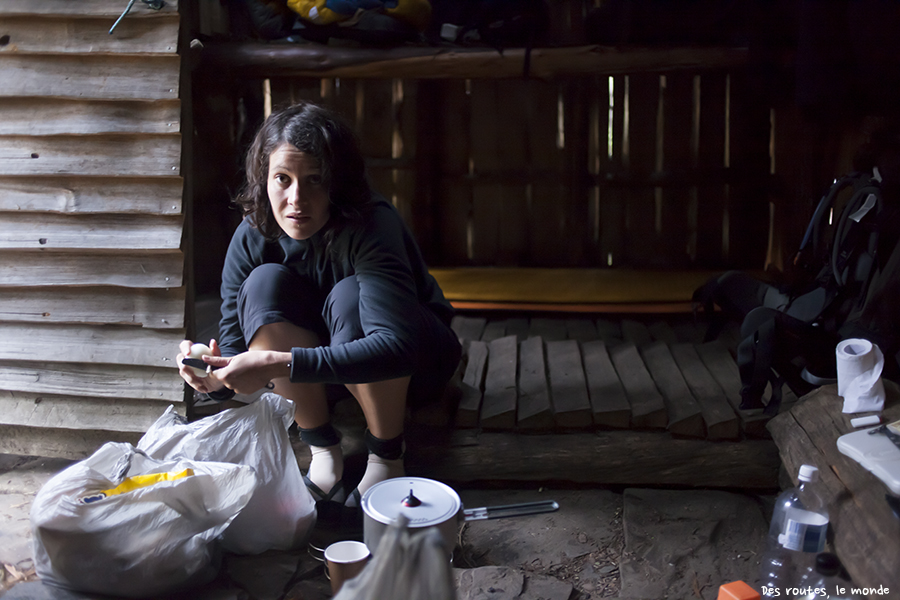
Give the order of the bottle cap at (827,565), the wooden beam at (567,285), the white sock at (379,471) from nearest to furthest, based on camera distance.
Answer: the bottle cap at (827,565), the white sock at (379,471), the wooden beam at (567,285)

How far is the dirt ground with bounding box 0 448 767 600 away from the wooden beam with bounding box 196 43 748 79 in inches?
77.7

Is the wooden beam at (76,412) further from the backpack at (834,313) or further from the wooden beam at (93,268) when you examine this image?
the backpack at (834,313)

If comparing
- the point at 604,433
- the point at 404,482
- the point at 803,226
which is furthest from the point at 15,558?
the point at 803,226

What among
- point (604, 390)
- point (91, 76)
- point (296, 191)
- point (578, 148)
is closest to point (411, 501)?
point (296, 191)

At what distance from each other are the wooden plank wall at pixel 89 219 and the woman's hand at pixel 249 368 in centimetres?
72

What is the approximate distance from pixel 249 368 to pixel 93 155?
3.71 feet

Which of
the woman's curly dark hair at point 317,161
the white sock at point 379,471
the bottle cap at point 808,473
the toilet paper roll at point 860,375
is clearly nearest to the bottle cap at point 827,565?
the bottle cap at point 808,473

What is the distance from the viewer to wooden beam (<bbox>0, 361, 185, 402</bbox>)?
8.07 ft

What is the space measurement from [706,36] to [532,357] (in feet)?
6.10

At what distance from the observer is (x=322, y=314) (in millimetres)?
2105

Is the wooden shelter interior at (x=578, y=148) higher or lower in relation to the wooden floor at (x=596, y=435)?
higher

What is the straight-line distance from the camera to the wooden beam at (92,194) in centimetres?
239

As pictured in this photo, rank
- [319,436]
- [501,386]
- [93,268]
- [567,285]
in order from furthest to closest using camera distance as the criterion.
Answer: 1. [567,285]
2. [501,386]
3. [93,268]
4. [319,436]

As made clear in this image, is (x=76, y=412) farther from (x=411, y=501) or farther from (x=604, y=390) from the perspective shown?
(x=604, y=390)
